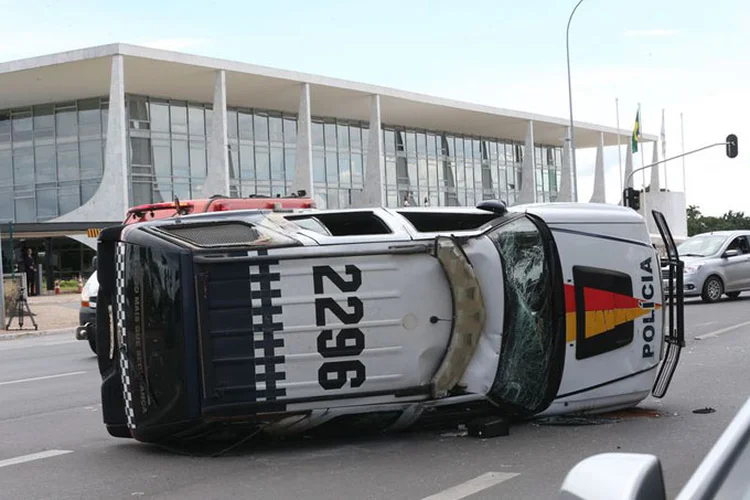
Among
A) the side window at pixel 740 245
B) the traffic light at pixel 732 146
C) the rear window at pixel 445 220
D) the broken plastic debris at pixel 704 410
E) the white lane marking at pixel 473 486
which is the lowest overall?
the broken plastic debris at pixel 704 410

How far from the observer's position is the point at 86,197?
48.2 meters

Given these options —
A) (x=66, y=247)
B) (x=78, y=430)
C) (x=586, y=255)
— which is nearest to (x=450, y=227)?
(x=586, y=255)

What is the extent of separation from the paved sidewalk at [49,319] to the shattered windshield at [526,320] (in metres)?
19.2

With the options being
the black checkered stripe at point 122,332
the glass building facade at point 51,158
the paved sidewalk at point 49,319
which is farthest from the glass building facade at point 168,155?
the black checkered stripe at point 122,332

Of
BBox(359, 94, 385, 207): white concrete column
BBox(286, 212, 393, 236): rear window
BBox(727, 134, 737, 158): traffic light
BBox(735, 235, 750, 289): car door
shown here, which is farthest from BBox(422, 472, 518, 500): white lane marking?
BBox(359, 94, 385, 207): white concrete column

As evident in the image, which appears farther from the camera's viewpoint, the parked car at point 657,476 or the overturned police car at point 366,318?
the overturned police car at point 366,318

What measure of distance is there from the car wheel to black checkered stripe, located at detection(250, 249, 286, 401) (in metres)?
17.8

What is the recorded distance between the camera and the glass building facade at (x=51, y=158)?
159 ft

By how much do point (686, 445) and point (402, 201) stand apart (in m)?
55.9

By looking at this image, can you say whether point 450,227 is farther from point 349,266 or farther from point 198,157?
point 198,157

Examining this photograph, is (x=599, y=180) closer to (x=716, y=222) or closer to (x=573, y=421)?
(x=716, y=222)

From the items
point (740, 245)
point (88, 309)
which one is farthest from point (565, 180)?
point (88, 309)

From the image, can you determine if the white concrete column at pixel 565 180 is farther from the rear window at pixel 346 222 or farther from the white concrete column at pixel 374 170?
the rear window at pixel 346 222

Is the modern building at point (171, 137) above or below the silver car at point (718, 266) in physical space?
above
